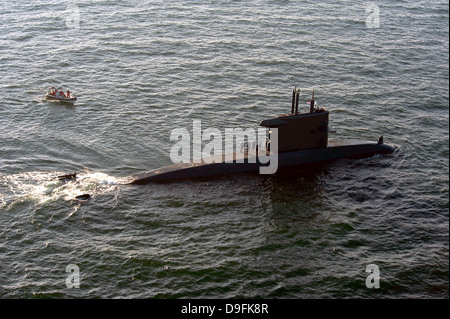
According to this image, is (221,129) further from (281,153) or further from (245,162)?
(281,153)

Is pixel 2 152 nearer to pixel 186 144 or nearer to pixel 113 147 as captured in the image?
pixel 113 147

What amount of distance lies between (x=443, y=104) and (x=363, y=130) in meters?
10.3

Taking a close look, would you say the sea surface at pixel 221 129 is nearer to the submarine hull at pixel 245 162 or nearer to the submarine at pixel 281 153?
the submarine hull at pixel 245 162

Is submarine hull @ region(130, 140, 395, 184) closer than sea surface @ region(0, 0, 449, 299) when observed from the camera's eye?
No

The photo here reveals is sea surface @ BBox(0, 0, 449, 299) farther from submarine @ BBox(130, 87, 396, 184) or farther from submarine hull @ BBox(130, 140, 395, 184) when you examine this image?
submarine @ BBox(130, 87, 396, 184)

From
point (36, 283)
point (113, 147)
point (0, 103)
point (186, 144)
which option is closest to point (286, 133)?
point (186, 144)

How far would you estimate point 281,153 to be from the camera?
3850 cm

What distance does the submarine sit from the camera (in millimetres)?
37000

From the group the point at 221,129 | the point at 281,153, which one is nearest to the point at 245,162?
the point at 281,153

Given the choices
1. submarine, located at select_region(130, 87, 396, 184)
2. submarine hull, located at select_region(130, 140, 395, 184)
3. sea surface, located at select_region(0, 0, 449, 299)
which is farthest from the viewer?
submarine, located at select_region(130, 87, 396, 184)

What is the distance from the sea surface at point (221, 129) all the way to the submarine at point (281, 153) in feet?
3.40

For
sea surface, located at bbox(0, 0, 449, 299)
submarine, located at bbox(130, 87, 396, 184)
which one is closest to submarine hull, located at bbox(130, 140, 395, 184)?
submarine, located at bbox(130, 87, 396, 184)
